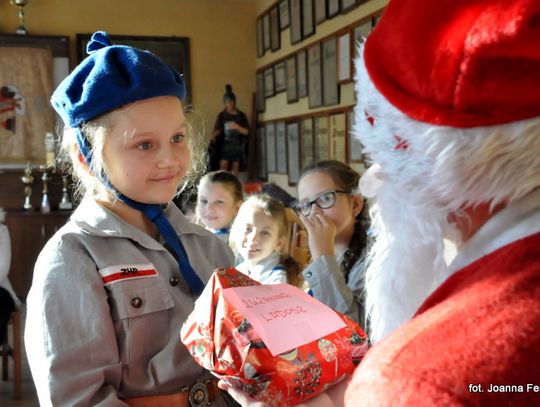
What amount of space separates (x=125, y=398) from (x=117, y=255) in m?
0.25

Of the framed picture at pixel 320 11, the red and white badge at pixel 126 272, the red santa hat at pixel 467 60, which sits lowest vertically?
the red and white badge at pixel 126 272

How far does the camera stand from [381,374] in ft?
1.65

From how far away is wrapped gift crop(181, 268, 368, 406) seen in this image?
80 centimetres

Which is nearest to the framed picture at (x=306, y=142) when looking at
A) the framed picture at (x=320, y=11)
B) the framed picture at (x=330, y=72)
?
A: the framed picture at (x=330, y=72)

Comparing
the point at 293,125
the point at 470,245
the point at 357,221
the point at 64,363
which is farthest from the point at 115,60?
the point at 293,125

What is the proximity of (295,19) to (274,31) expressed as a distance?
766 mm

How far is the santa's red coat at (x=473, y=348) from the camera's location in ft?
1.49

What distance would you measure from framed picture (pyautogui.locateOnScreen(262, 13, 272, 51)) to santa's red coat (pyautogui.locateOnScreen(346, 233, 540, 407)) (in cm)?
627

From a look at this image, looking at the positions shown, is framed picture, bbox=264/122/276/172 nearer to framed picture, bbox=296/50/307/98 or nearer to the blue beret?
framed picture, bbox=296/50/307/98

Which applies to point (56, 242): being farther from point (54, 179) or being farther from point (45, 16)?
point (45, 16)

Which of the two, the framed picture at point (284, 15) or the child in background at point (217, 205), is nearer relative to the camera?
the child in background at point (217, 205)

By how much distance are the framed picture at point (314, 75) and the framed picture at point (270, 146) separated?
3.97 ft

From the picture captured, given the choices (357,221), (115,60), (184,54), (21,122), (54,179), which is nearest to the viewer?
(115,60)

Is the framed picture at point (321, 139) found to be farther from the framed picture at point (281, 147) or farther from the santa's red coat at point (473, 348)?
the santa's red coat at point (473, 348)
